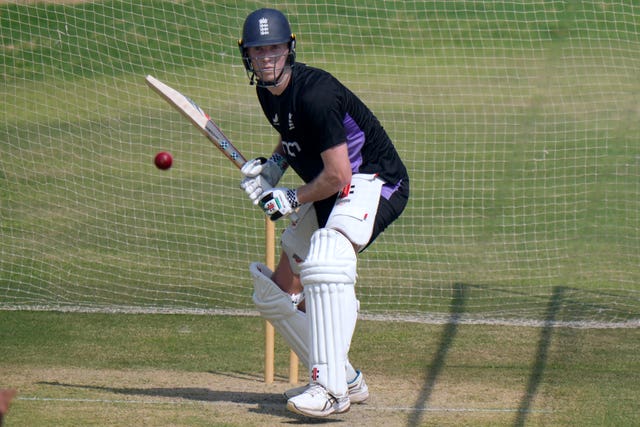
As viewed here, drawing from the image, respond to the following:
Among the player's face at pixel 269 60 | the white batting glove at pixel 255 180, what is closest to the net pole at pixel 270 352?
the white batting glove at pixel 255 180

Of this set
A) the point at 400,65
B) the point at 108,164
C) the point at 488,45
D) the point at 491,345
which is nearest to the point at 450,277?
the point at 491,345

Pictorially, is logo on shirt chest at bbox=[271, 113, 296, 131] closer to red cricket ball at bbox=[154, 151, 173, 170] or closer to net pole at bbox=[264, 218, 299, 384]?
red cricket ball at bbox=[154, 151, 173, 170]

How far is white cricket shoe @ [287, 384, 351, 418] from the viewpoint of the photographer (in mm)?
4992

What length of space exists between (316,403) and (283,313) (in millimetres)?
565

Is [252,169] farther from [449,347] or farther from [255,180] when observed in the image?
[449,347]

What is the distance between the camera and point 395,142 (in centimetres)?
1304

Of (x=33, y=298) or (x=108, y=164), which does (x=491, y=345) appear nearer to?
(x=33, y=298)

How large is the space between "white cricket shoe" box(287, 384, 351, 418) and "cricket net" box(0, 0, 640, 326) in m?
2.45

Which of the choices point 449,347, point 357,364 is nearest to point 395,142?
point 449,347

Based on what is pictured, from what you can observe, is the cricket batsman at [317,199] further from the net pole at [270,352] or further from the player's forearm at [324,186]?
the net pole at [270,352]

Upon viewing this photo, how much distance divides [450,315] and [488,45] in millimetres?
9247

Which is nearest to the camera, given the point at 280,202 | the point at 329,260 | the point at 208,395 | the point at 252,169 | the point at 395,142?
the point at 329,260

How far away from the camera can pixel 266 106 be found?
214 inches

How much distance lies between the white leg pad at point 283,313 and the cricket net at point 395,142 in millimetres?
2197
